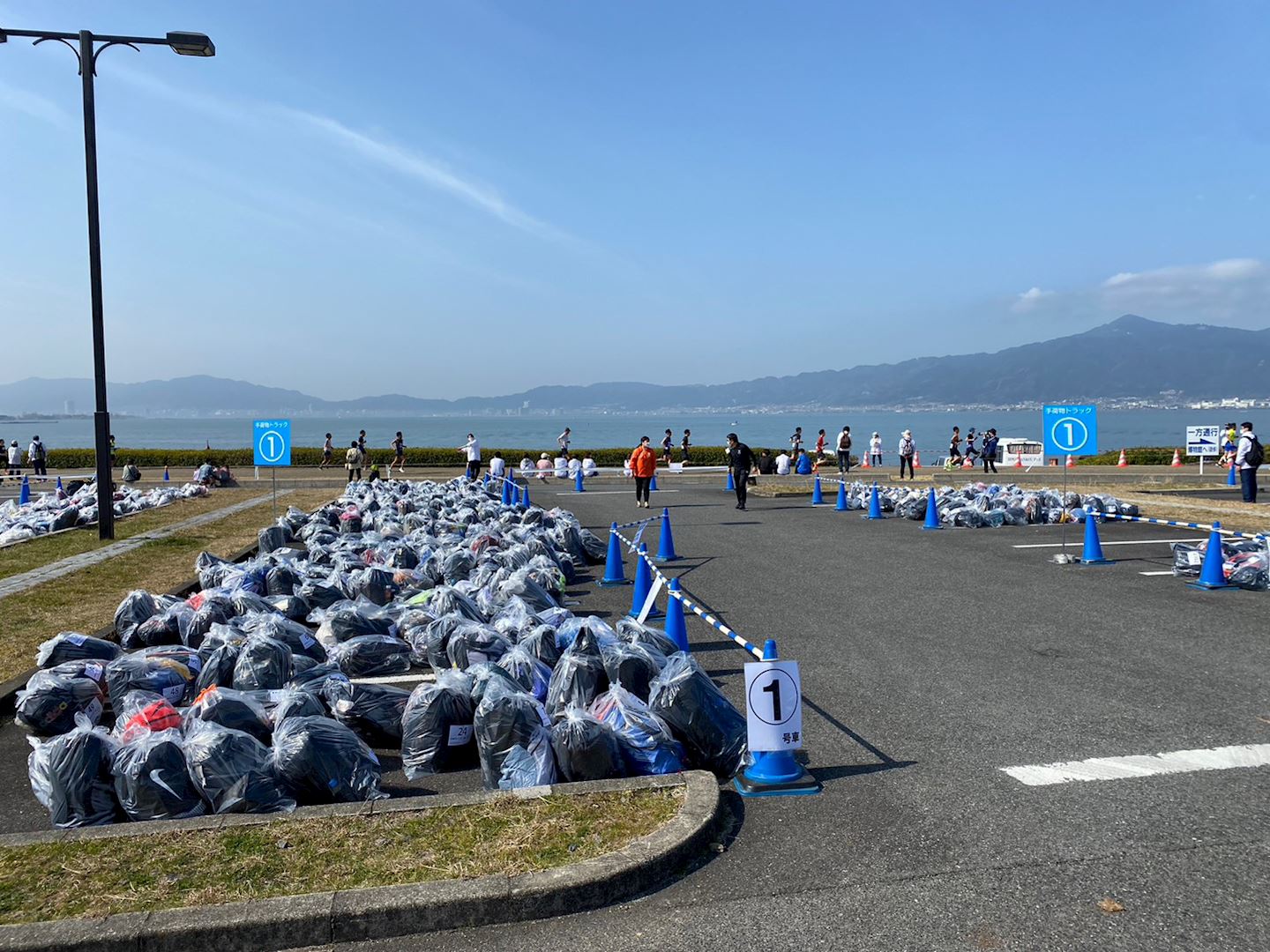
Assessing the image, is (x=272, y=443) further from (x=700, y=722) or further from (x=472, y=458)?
(x=700, y=722)

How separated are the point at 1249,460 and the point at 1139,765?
19280mm

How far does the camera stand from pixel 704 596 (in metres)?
A: 11.0

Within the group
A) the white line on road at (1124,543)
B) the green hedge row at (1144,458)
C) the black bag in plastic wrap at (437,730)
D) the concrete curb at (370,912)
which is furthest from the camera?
the green hedge row at (1144,458)

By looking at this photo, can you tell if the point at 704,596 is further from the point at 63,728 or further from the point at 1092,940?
the point at 1092,940

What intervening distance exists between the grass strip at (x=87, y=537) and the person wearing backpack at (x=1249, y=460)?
75.8 ft

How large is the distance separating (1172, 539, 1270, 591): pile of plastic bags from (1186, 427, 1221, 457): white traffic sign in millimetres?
22801

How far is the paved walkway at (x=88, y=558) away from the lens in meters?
11.8

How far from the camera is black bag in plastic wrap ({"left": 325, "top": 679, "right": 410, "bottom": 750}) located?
20.1ft

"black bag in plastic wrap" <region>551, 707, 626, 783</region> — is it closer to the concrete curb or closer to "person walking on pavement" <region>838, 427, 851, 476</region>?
the concrete curb

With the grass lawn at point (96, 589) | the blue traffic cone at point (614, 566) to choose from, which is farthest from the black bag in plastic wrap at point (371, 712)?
the blue traffic cone at point (614, 566)

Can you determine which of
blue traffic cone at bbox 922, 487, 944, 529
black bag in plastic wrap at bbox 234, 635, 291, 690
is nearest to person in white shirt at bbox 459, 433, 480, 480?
blue traffic cone at bbox 922, 487, 944, 529

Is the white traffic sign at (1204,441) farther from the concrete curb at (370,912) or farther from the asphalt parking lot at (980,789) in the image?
the concrete curb at (370,912)

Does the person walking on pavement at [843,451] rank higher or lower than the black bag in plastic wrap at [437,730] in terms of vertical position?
higher

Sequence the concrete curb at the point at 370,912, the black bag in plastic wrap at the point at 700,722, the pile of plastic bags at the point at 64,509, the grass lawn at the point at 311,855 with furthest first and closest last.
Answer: the pile of plastic bags at the point at 64,509 → the black bag in plastic wrap at the point at 700,722 → the grass lawn at the point at 311,855 → the concrete curb at the point at 370,912
